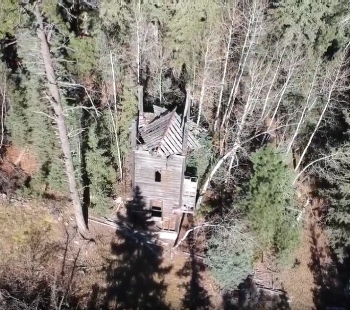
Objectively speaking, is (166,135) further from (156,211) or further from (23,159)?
(23,159)

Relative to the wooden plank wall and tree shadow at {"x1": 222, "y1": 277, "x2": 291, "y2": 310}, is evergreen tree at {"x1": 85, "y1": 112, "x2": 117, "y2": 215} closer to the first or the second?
the wooden plank wall

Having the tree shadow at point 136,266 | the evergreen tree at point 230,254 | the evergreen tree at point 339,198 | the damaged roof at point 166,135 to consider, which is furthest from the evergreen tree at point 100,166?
the evergreen tree at point 339,198

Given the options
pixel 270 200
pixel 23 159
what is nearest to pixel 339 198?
pixel 270 200

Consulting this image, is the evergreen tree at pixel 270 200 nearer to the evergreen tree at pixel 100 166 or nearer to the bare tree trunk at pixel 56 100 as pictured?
the evergreen tree at pixel 100 166

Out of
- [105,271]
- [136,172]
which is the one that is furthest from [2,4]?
[105,271]

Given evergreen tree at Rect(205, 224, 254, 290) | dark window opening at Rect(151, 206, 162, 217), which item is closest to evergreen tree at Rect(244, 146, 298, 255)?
evergreen tree at Rect(205, 224, 254, 290)

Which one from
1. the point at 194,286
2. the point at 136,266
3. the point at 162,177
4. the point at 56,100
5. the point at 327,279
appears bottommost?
the point at 327,279
